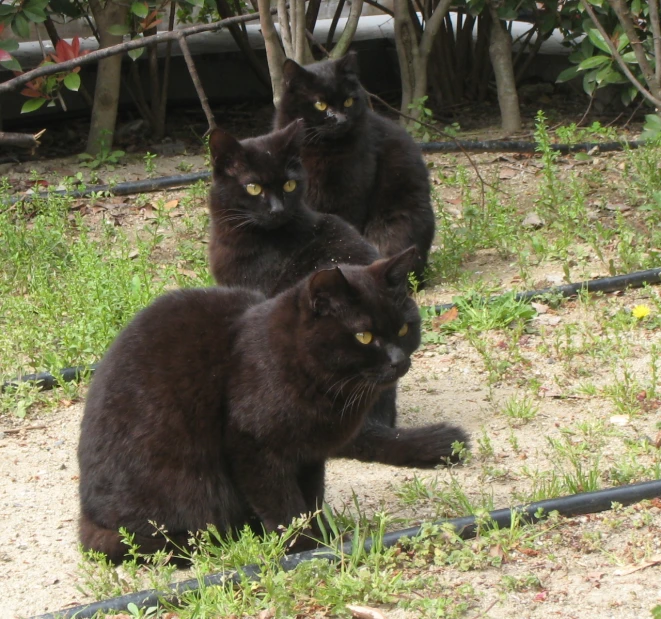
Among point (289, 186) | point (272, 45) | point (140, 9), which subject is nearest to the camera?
point (289, 186)

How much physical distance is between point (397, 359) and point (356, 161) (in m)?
2.65

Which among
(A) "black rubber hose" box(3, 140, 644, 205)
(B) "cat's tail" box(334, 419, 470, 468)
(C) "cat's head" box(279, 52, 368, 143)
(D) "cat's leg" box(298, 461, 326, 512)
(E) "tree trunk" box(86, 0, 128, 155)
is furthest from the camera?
(E) "tree trunk" box(86, 0, 128, 155)

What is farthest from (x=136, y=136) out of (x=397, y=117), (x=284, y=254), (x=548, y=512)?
(x=548, y=512)

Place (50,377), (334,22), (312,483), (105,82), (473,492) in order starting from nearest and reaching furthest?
(312,483) < (473,492) < (50,377) < (105,82) < (334,22)

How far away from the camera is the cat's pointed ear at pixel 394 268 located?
3.13 metres

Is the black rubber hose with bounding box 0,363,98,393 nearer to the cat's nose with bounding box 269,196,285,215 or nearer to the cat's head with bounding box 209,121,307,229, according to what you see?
the cat's head with bounding box 209,121,307,229

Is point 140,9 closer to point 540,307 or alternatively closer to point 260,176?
point 260,176

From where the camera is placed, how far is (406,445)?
388 cm

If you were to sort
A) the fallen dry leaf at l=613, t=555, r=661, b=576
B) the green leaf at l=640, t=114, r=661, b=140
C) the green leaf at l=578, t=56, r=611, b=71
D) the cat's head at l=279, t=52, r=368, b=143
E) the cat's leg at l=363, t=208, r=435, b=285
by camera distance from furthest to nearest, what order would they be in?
1. the green leaf at l=578, t=56, r=611, b=71
2. the green leaf at l=640, t=114, r=661, b=140
3. the cat's leg at l=363, t=208, r=435, b=285
4. the cat's head at l=279, t=52, r=368, b=143
5. the fallen dry leaf at l=613, t=555, r=661, b=576

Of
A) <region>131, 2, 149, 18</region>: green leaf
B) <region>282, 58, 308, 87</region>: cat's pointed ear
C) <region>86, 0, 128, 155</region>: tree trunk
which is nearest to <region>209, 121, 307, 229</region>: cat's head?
<region>282, 58, 308, 87</region>: cat's pointed ear

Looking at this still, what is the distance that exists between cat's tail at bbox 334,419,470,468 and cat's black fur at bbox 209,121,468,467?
0.83 m

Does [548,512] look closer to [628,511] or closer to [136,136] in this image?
[628,511]

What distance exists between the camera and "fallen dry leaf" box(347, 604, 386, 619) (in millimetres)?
2699

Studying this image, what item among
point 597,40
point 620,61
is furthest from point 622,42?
point 620,61
